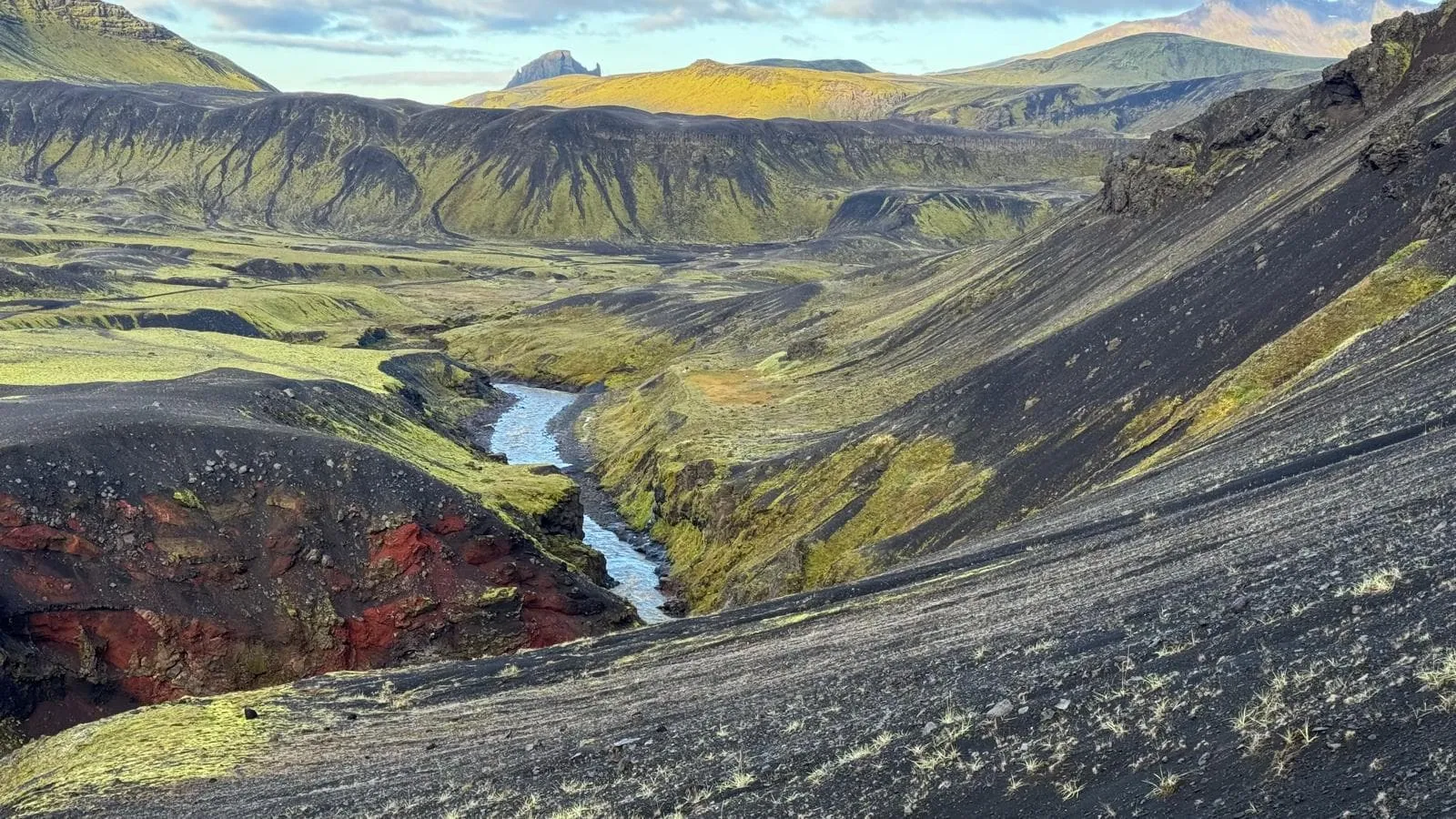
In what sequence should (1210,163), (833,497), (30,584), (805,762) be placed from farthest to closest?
(1210,163) → (833,497) → (30,584) → (805,762)

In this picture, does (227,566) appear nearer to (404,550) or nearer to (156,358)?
(404,550)

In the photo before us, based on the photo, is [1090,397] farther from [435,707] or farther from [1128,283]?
[435,707]

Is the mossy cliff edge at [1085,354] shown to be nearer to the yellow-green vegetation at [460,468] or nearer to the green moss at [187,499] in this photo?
the yellow-green vegetation at [460,468]

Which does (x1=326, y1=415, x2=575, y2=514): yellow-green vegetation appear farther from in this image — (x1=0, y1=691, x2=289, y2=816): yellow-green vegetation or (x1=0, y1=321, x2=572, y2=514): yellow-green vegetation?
(x1=0, y1=691, x2=289, y2=816): yellow-green vegetation

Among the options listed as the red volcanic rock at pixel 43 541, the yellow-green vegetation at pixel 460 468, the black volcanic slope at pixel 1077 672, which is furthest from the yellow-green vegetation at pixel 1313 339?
the red volcanic rock at pixel 43 541

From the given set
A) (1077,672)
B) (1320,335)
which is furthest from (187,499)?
(1320,335)

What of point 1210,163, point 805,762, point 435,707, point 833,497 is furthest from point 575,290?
point 805,762
